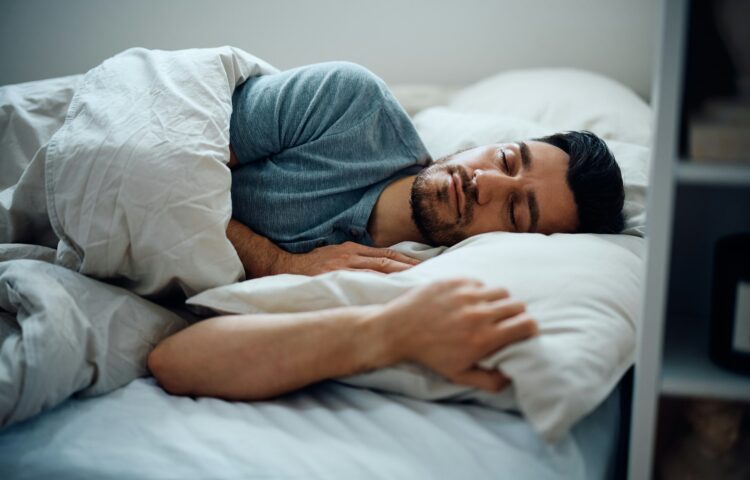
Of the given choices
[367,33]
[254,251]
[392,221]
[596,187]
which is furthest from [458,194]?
[367,33]

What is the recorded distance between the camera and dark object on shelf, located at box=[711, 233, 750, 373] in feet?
2.24

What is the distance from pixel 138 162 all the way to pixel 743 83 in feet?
2.46

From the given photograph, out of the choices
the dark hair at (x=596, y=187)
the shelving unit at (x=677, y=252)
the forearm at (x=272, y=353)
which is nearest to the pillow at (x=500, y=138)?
the dark hair at (x=596, y=187)

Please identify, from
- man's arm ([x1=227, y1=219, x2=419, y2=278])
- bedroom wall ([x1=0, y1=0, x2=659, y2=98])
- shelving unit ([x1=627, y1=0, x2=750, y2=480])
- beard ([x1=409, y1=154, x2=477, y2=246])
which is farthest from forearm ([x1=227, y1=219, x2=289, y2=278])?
bedroom wall ([x1=0, y1=0, x2=659, y2=98])

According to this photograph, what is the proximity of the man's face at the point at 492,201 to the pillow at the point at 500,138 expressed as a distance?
118mm

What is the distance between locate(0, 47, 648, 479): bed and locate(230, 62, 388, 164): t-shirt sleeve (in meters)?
0.43

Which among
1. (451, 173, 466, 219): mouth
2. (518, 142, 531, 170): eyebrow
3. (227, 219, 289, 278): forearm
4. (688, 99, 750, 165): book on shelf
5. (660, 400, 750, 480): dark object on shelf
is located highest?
(688, 99, 750, 165): book on shelf

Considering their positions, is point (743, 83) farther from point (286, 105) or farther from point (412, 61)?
point (412, 61)

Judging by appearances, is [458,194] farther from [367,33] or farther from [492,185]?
[367,33]

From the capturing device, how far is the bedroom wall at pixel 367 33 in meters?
1.79

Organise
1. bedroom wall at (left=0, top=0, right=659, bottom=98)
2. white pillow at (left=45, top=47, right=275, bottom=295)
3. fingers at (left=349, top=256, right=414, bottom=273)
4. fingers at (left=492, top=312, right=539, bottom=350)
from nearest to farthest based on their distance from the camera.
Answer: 1. fingers at (left=492, top=312, right=539, bottom=350)
2. white pillow at (left=45, top=47, right=275, bottom=295)
3. fingers at (left=349, top=256, right=414, bottom=273)
4. bedroom wall at (left=0, top=0, right=659, bottom=98)

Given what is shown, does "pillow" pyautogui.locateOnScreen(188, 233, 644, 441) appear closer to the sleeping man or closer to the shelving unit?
the shelving unit

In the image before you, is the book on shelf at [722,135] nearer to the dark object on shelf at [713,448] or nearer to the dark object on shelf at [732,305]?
the dark object on shelf at [732,305]

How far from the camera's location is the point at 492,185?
3.80 feet
